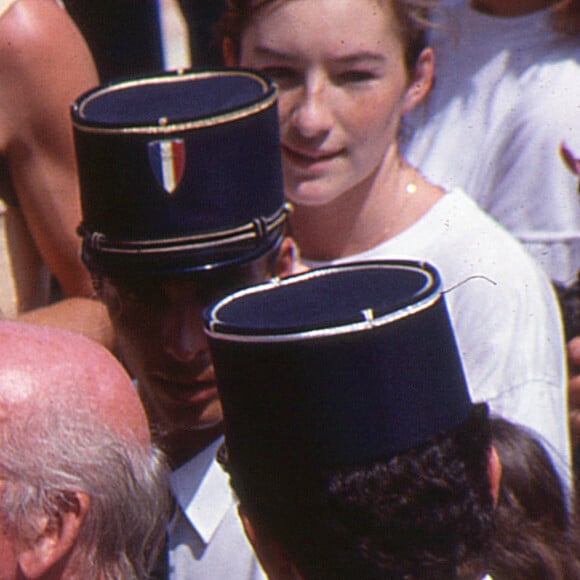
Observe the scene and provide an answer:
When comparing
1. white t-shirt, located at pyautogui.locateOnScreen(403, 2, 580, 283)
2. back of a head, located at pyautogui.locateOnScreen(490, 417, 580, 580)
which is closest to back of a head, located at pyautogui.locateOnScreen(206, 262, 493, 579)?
back of a head, located at pyautogui.locateOnScreen(490, 417, 580, 580)

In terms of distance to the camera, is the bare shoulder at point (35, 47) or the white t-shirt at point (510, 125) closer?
the bare shoulder at point (35, 47)

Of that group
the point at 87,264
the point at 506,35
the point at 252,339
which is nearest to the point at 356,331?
the point at 252,339

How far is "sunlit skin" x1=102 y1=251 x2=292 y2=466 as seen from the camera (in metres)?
2.30

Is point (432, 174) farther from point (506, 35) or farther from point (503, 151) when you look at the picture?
point (506, 35)

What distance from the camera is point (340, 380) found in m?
1.68

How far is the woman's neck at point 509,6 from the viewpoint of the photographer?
129 inches

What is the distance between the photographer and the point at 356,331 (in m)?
1.68

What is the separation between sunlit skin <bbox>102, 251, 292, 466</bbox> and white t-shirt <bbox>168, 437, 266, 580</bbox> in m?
0.12

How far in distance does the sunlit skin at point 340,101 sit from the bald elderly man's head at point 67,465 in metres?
0.95

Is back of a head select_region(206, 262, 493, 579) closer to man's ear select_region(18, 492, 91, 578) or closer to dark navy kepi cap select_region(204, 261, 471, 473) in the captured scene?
dark navy kepi cap select_region(204, 261, 471, 473)

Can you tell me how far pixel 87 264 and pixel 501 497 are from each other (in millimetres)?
865

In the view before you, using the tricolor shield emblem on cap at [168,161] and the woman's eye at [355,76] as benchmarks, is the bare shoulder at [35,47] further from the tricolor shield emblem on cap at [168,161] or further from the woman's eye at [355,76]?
the tricolor shield emblem on cap at [168,161]

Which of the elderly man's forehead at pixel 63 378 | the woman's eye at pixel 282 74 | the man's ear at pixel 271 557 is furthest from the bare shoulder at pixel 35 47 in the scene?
the man's ear at pixel 271 557

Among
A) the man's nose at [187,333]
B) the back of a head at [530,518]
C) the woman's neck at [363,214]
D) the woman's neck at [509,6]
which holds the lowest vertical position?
the back of a head at [530,518]
